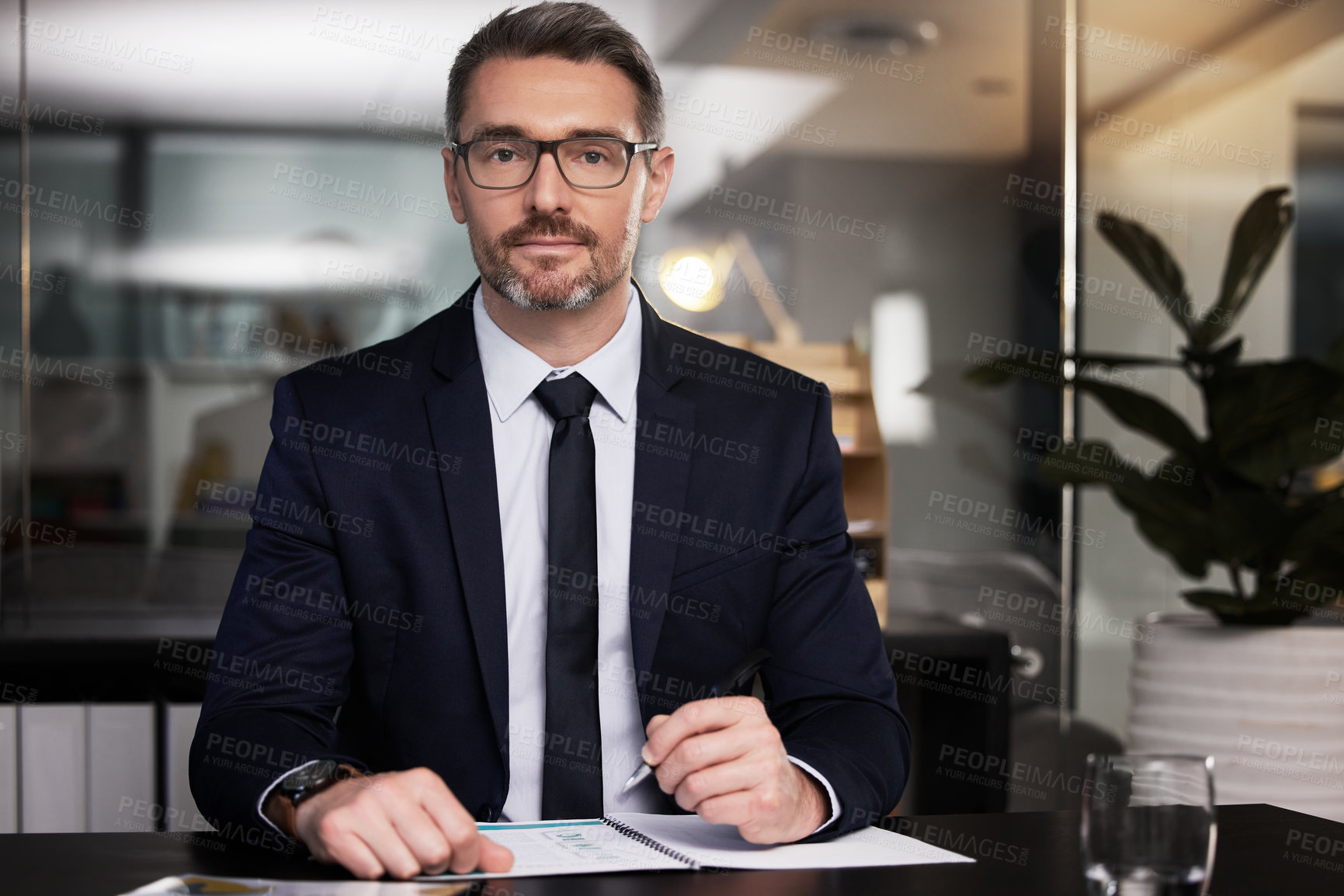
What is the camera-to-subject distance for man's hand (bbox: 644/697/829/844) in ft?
3.51

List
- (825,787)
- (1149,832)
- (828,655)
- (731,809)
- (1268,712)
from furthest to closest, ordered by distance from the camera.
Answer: (1268,712) < (828,655) < (825,787) < (731,809) < (1149,832)

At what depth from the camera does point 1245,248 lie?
261 cm

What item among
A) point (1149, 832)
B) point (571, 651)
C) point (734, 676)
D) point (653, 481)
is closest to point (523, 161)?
point (653, 481)

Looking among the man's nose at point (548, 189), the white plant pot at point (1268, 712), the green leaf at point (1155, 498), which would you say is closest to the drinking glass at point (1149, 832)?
the man's nose at point (548, 189)

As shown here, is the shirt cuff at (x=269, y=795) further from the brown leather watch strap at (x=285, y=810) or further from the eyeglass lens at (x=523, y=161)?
the eyeglass lens at (x=523, y=161)

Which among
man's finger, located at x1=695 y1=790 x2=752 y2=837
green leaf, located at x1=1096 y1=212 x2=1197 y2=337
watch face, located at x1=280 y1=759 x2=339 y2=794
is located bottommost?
man's finger, located at x1=695 y1=790 x2=752 y2=837

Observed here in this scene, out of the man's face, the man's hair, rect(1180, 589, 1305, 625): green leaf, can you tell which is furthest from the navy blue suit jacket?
rect(1180, 589, 1305, 625): green leaf

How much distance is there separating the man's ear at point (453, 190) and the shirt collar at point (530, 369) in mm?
125

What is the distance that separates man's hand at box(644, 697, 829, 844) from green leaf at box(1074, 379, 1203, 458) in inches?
68.9

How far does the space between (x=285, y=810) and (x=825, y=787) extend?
50 cm

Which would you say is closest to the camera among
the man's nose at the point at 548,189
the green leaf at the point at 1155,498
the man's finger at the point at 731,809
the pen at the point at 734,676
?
the man's finger at the point at 731,809

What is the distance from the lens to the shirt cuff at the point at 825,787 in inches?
45.7

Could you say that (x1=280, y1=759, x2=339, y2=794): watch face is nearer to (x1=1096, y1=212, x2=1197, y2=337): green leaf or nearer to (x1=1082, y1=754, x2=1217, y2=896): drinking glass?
(x1=1082, y1=754, x2=1217, y2=896): drinking glass

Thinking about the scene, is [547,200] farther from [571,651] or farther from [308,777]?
[308,777]
